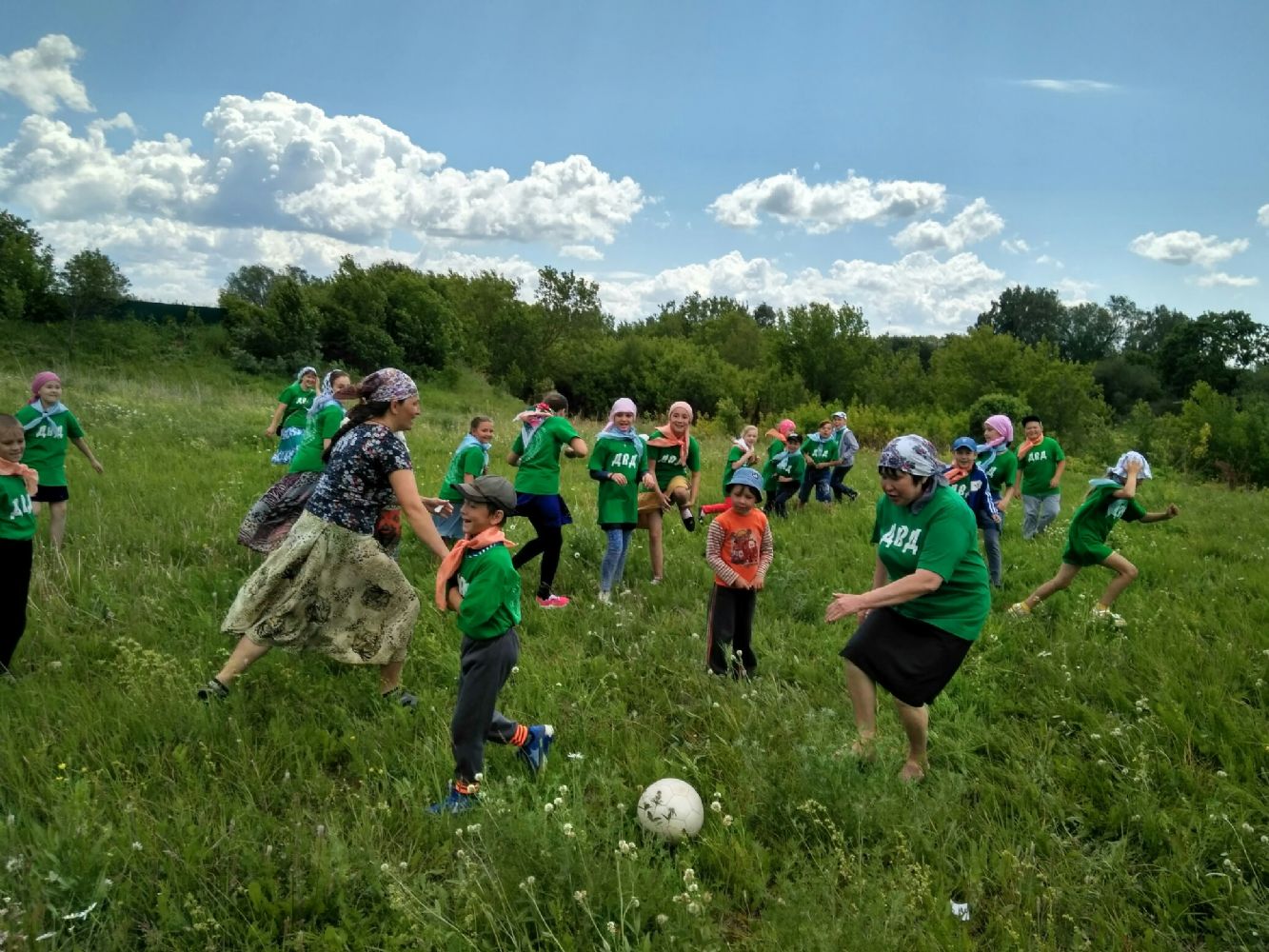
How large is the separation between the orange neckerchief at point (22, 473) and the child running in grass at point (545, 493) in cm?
349

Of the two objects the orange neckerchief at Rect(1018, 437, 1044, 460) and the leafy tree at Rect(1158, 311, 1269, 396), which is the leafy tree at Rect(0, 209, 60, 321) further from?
the leafy tree at Rect(1158, 311, 1269, 396)

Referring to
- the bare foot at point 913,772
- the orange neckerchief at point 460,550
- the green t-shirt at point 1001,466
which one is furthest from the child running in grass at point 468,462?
the green t-shirt at point 1001,466

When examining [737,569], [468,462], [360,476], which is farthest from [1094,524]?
[360,476]

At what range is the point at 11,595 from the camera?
4781 millimetres

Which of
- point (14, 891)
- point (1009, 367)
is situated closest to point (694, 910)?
point (14, 891)

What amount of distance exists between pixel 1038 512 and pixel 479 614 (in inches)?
348

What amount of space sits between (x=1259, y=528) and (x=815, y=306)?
144ft

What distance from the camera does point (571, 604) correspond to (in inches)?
268

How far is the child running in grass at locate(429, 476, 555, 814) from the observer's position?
363 centimetres

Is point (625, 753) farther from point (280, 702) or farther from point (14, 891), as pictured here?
point (14, 891)

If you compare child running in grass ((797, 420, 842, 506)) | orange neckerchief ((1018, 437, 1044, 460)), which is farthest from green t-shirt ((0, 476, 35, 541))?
orange neckerchief ((1018, 437, 1044, 460))

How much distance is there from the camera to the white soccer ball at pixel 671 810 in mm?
3535

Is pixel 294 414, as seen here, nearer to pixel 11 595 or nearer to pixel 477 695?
pixel 11 595

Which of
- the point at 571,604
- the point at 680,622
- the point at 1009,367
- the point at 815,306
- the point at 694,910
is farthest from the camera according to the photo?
the point at 815,306
